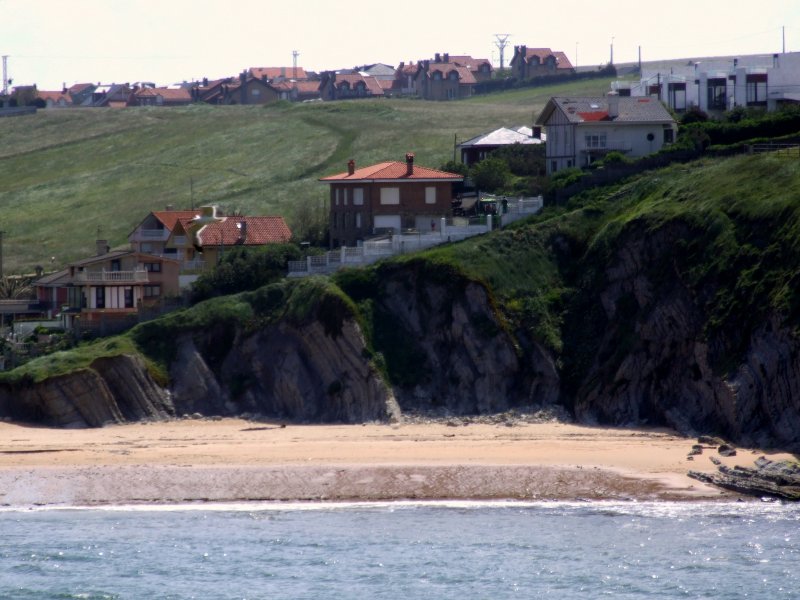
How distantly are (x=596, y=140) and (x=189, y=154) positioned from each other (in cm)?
5452

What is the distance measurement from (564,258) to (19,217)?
194ft

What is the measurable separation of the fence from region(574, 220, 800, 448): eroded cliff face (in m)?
9.13

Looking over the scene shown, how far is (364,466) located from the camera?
46.8m

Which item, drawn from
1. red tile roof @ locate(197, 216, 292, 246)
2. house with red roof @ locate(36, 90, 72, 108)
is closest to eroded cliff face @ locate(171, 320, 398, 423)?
red tile roof @ locate(197, 216, 292, 246)

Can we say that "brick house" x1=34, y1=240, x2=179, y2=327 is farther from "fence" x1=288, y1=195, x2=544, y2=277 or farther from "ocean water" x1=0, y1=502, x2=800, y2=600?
"ocean water" x1=0, y1=502, x2=800, y2=600

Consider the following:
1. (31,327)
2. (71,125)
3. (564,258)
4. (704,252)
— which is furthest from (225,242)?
(71,125)

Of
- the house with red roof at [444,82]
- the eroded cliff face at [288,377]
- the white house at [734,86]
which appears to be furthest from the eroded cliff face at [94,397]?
the house with red roof at [444,82]

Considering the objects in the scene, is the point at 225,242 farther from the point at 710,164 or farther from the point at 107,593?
the point at 107,593

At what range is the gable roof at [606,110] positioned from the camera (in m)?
75.7

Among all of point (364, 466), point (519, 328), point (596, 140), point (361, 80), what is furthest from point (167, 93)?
point (364, 466)

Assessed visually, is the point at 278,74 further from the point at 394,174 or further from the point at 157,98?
the point at 394,174

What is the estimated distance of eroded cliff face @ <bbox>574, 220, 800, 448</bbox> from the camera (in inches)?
1886

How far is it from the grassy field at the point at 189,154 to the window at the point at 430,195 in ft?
68.6

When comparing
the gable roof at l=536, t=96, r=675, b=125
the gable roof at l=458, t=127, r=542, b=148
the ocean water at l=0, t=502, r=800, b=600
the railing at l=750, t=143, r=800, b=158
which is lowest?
the ocean water at l=0, t=502, r=800, b=600
